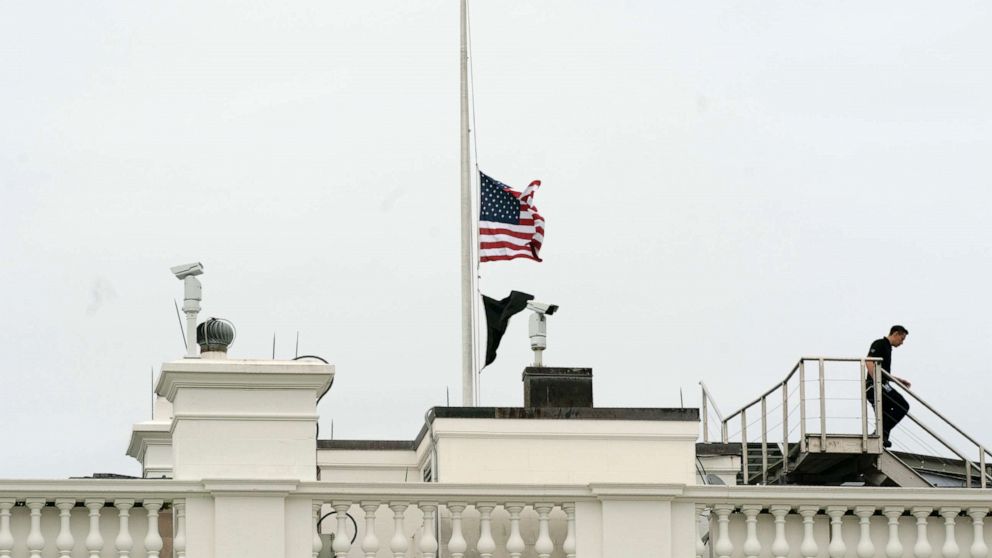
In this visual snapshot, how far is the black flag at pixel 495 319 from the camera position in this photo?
19047mm

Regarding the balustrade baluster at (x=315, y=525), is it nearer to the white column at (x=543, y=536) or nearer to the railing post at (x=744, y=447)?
the white column at (x=543, y=536)

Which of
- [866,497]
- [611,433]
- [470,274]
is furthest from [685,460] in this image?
[470,274]

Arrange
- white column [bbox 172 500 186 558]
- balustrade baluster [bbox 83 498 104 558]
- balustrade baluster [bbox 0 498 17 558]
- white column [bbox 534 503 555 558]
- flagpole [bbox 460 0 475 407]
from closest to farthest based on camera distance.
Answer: balustrade baluster [bbox 0 498 17 558] → balustrade baluster [bbox 83 498 104 558] → white column [bbox 172 500 186 558] → white column [bbox 534 503 555 558] → flagpole [bbox 460 0 475 407]

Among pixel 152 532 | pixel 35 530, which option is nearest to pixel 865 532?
pixel 152 532

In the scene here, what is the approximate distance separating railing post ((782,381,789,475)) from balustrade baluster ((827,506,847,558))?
11.1ft

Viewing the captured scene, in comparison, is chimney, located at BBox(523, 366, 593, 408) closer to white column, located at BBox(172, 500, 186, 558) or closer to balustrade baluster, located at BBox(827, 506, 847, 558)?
balustrade baluster, located at BBox(827, 506, 847, 558)

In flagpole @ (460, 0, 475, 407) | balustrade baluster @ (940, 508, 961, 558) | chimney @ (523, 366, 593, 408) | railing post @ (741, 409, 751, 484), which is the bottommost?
balustrade baluster @ (940, 508, 961, 558)

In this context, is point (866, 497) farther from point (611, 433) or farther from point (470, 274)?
point (470, 274)

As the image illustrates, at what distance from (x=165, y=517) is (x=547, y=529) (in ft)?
9.68

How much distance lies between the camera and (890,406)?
19.2 m

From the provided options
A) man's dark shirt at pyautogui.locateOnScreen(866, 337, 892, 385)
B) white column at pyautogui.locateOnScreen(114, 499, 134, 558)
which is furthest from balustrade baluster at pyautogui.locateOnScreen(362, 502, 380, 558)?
man's dark shirt at pyautogui.locateOnScreen(866, 337, 892, 385)

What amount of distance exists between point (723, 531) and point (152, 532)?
434 centimetres

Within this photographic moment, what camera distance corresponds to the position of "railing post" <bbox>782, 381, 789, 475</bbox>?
1922 centimetres

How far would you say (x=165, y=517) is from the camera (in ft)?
51.5
